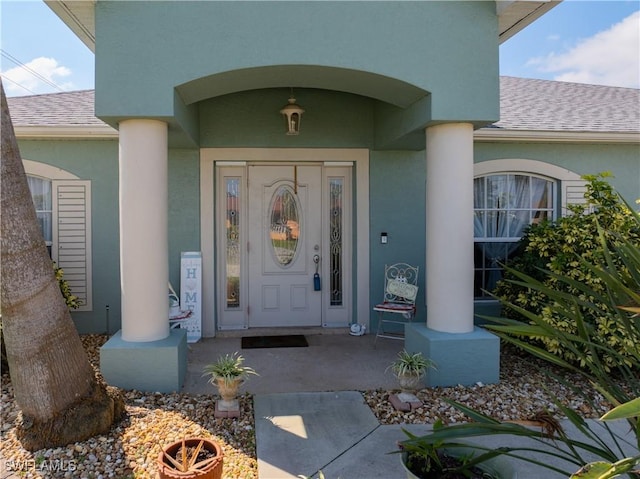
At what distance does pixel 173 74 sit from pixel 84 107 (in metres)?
4.07

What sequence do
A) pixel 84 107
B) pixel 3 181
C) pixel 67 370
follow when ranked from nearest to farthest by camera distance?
pixel 3 181 < pixel 67 370 < pixel 84 107

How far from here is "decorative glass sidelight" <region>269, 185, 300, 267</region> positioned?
6.87 meters

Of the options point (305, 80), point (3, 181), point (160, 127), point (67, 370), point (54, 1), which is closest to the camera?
point (3, 181)

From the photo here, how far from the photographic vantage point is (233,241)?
6812 mm

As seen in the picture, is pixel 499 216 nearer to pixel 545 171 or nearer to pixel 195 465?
pixel 545 171

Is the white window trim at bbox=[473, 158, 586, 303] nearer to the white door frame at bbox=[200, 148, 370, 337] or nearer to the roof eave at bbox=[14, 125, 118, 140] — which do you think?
the white door frame at bbox=[200, 148, 370, 337]

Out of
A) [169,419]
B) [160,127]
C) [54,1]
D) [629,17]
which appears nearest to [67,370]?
[169,419]

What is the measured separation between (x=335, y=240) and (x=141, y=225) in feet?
10.4

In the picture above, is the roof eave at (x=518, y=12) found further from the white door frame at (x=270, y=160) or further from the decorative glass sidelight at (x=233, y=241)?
the decorative glass sidelight at (x=233, y=241)

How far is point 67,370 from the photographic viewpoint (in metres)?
3.44

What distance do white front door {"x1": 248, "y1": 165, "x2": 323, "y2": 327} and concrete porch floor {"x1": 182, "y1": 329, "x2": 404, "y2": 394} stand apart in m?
0.33

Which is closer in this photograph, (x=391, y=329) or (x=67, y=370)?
(x=67, y=370)

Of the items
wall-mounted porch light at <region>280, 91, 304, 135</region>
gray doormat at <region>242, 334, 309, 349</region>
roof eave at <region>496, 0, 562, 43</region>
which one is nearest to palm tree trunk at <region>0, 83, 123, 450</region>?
gray doormat at <region>242, 334, 309, 349</region>

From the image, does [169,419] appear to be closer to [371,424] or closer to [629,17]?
[371,424]
